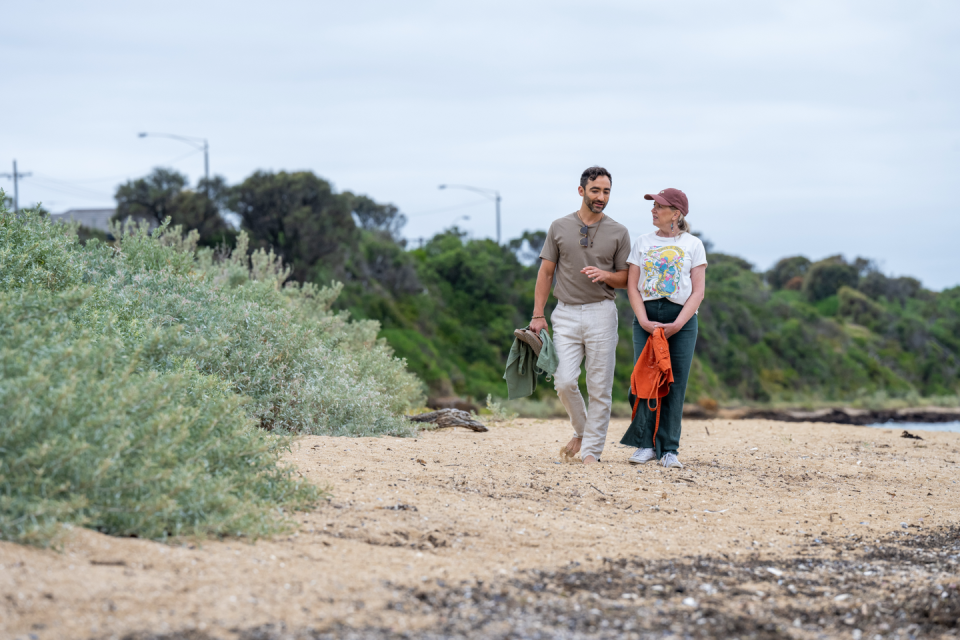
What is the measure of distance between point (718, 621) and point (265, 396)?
4272 mm

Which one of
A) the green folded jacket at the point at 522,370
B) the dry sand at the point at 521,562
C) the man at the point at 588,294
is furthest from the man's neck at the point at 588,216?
the dry sand at the point at 521,562

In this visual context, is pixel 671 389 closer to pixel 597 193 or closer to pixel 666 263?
pixel 666 263

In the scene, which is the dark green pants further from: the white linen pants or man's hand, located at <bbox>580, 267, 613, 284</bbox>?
man's hand, located at <bbox>580, 267, 613, 284</bbox>

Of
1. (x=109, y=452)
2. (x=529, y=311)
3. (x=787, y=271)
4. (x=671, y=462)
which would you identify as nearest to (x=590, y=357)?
(x=671, y=462)

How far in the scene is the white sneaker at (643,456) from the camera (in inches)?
238

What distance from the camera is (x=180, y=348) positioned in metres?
5.18

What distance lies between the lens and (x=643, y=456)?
239 inches

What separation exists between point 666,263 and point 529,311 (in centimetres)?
2647

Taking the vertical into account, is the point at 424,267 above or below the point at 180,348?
above

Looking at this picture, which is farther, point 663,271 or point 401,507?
point 663,271

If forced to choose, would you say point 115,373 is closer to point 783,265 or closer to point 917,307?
point 917,307

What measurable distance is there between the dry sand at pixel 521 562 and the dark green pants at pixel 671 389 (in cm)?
34

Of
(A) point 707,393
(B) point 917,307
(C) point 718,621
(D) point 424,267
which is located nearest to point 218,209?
(D) point 424,267

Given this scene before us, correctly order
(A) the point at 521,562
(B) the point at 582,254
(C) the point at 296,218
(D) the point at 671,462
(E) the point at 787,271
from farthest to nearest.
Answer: (E) the point at 787,271
(C) the point at 296,218
(D) the point at 671,462
(B) the point at 582,254
(A) the point at 521,562
